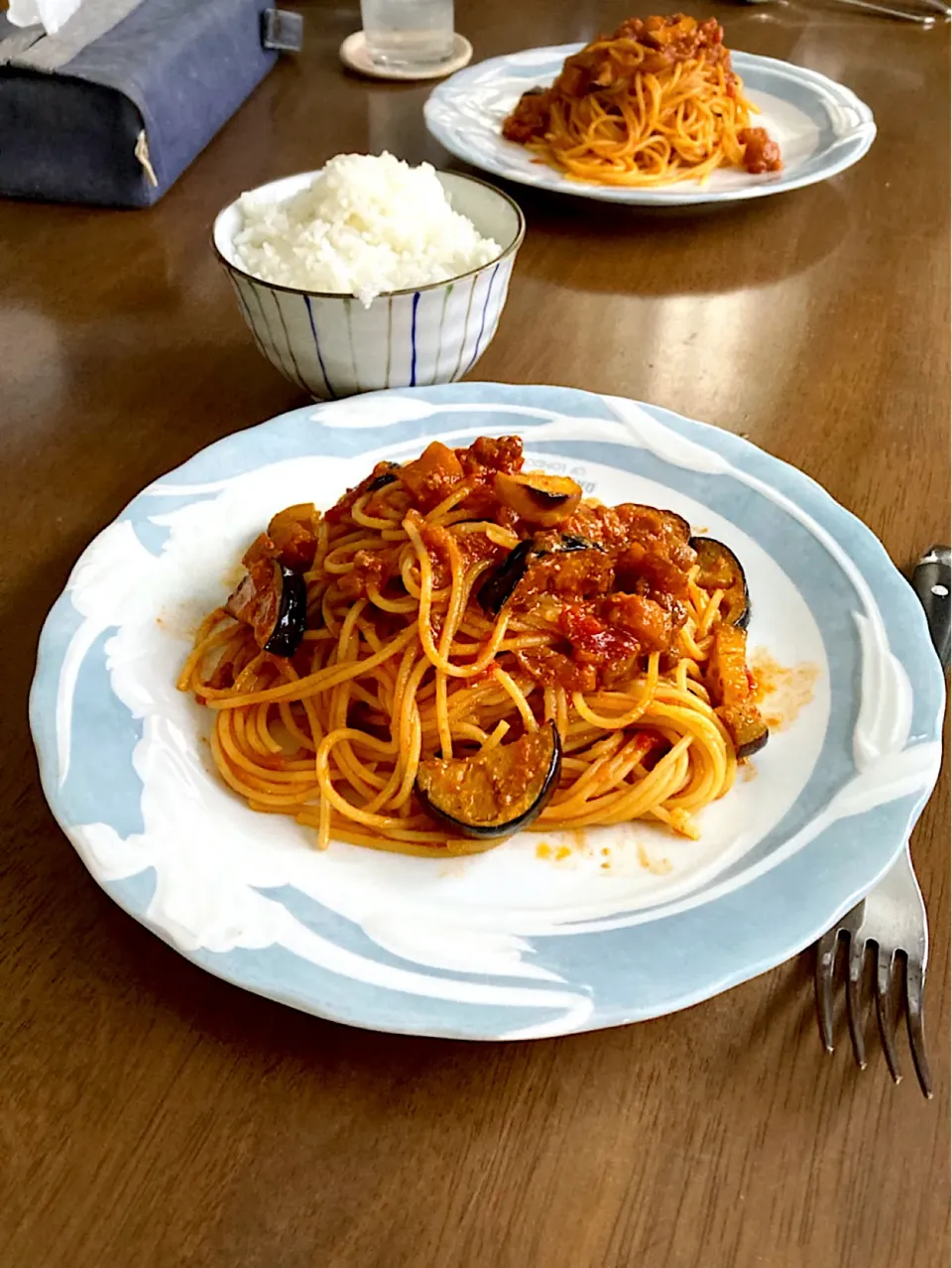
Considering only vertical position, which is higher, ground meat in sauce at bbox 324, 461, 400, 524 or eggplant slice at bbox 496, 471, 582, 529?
eggplant slice at bbox 496, 471, 582, 529

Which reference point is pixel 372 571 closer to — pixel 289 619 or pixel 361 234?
pixel 289 619

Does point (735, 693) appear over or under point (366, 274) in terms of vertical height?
under

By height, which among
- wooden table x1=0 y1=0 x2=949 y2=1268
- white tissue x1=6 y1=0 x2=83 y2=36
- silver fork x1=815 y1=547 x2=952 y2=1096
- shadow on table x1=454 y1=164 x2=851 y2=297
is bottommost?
wooden table x1=0 y1=0 x2=949 y2=1268

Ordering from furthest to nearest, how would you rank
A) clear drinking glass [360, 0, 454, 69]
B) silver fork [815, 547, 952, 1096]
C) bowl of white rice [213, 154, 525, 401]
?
clear drinking glass [360, 0, 454, 69], bowl of white rice [213, 154, 525, 401], silver fork [815, 547, 952, 1096]

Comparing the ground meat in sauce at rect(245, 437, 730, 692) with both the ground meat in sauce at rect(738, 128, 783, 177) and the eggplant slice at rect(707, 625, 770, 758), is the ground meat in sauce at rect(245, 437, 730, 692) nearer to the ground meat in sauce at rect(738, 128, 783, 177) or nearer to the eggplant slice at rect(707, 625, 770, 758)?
the eggplant slice at rect(707, 625, 770, 758)

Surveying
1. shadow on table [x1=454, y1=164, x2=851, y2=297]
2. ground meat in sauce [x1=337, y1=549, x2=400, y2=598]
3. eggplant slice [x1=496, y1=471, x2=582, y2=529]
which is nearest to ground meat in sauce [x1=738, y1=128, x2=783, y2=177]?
shadow on table [x1=454, y1=164, x2=851, y2=297]

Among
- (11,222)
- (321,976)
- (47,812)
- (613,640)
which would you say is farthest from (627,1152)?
(11,222)

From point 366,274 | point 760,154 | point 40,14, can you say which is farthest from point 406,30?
point 366,274

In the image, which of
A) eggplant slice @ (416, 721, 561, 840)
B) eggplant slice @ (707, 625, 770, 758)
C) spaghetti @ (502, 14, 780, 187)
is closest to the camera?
eggplant slice @ (416, 721, 561, 840)
